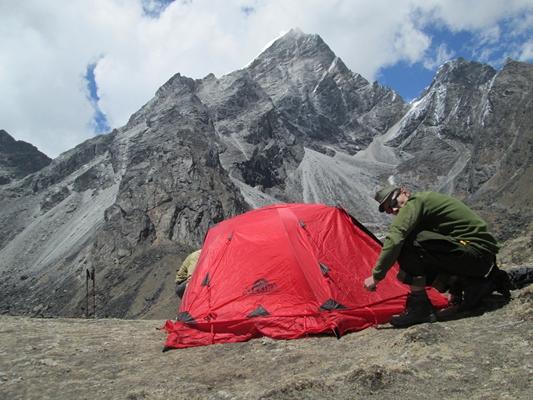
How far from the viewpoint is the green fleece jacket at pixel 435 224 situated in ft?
21.0

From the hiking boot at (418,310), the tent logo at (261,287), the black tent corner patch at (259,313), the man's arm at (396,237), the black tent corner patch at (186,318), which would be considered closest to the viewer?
the man's arm at (396,237)

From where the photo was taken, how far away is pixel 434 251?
645 cm

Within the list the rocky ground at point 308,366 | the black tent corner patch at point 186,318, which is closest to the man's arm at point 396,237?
the rocky ground at point 308,366

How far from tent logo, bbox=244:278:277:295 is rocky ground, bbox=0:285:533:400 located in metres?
1.14

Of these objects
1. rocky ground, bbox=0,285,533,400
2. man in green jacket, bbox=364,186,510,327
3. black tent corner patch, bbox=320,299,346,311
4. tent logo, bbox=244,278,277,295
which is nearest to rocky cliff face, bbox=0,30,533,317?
tent logo, bbox=244,278,277,295

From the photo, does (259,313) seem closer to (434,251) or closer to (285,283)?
(285,283)

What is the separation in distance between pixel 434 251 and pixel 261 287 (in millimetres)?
3358

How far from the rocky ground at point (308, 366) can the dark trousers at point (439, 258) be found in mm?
612

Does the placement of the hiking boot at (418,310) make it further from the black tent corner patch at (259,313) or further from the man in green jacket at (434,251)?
the black tent corner patch at (259,313)

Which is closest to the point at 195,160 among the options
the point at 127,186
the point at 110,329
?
the point at 127,186

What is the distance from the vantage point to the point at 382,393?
189 inches

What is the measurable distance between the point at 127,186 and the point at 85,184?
179ft

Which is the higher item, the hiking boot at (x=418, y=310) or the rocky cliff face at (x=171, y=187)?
the rocky cliff face at (x=171, y=187)

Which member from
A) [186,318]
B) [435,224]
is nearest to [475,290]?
[435,224]
